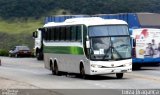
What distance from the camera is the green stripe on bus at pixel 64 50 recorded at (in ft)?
92.0

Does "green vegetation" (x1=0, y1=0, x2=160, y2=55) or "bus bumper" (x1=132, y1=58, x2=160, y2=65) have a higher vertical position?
"green vegetation" (x1=0, y1=0, x2=160, y2=55)

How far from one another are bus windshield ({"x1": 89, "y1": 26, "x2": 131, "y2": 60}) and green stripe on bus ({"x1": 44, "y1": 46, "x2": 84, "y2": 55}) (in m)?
0.94

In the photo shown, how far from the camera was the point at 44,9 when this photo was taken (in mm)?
109500

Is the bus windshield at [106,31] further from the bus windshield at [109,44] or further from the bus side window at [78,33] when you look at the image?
the bus side window at [78,33]

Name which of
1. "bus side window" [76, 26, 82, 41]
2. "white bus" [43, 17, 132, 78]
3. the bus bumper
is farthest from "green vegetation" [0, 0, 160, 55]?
"bus side window" [76, 26, 82, 41]

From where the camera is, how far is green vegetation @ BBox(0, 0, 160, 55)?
103125mm

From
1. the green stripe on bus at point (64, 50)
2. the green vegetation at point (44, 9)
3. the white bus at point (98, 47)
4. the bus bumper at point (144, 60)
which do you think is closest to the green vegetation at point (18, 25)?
the green vegetation at point (44, 9)

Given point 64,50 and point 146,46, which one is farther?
point 146,46

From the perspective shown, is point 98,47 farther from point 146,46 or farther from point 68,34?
point 146,46

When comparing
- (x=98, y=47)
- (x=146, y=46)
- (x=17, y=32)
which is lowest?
(x=17, y=32)

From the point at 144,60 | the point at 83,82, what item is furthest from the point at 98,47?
the point at 144,60

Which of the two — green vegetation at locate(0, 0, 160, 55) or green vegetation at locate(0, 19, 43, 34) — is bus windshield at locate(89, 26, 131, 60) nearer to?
green vegetation at locate(0, 0, 160, 55)

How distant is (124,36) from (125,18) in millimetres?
10117

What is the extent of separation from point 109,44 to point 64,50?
12.6 ft
